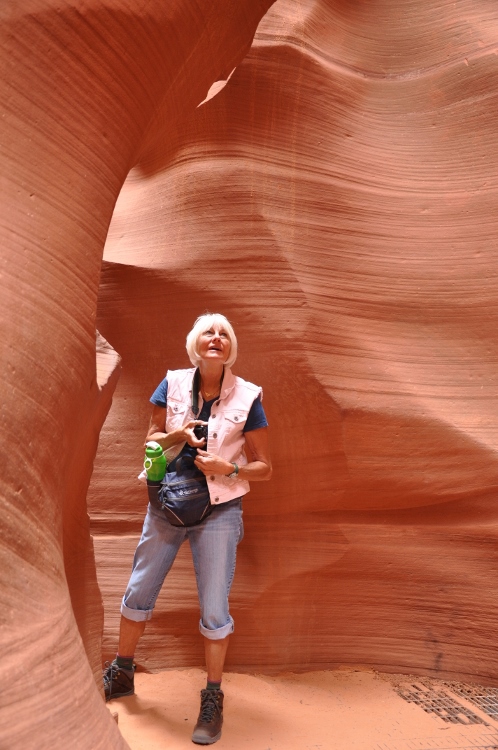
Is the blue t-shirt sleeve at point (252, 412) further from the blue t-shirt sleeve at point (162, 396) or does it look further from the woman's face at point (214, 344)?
the woman's face at point (214, 344)

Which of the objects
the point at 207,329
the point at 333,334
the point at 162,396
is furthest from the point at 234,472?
the point at 333,334

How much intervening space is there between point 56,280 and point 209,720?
5.85 ft

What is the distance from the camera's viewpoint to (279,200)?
3.73 metres

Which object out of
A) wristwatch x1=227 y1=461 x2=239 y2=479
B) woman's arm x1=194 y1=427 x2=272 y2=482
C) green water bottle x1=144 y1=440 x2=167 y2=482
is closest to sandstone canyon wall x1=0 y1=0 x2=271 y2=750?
green water bottle x1=144 y1=440 x2=167 y2=482

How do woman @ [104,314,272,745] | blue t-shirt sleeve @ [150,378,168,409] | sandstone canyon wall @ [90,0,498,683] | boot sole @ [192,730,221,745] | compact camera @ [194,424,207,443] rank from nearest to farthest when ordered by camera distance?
1. boot sole @ [192,730,221,745]
2. woman @ [104,314,272,745]
3. compact camera @ [194,424,207,443]
4. blue t-shirt sleeve @ [150,378,168,409]
5. sandstone canyon wall @ [90,0,498,683]

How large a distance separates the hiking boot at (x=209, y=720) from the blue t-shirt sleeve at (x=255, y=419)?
3.41ft

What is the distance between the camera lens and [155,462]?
114 inches

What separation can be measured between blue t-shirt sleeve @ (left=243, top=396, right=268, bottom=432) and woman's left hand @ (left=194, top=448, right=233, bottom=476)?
0.21 meters

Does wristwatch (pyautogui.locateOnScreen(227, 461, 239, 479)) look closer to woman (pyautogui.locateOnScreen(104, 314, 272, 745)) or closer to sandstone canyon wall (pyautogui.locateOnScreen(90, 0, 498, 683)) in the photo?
woman (pyautogui.locateOnScreen(104, 314, 272, 745))

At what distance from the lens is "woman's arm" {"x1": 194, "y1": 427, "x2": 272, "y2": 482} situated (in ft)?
9.29

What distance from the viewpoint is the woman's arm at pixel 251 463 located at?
2832 millimetres

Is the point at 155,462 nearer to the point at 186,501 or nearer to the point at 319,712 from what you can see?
the point at 186,501

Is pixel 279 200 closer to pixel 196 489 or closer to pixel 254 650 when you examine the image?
pixel 196 489

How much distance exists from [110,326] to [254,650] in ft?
5.97
